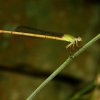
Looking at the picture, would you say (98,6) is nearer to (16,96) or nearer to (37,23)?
(37,23)

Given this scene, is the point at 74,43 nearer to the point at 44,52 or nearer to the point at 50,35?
the point at 50,35

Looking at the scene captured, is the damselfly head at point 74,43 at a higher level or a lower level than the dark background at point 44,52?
lower

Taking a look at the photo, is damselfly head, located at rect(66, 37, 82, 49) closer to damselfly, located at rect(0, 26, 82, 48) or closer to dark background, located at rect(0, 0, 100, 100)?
damselfly, located at rect(0, 26, 82, 48)

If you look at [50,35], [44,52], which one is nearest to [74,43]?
[50,35]

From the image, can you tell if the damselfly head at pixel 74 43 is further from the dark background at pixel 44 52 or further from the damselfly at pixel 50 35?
the dark background at pixel 44 52

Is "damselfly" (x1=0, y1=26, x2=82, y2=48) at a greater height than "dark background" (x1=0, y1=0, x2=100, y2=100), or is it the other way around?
"dark background" (x1=0, y1=0, x2=100, y2=100)

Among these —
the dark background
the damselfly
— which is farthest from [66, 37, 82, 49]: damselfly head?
the dark background

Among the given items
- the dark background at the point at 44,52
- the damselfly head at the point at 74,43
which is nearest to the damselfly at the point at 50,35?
the damselfly head at the point at 74,43

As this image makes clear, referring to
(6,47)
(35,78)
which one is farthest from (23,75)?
(6,47)
